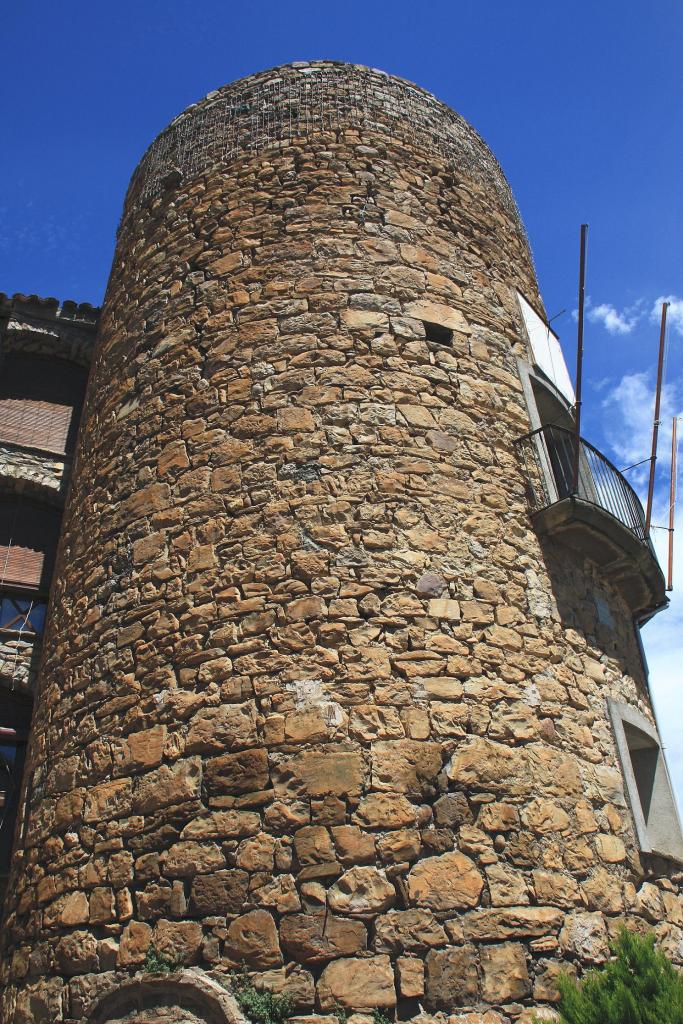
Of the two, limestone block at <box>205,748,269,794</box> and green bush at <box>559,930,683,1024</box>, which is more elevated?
limestone block at <box>205,748,269,794</box>

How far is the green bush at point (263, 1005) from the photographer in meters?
3.76

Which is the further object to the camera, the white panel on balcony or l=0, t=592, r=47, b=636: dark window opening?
l=0, t=592, r=47, b=636: dark window opening

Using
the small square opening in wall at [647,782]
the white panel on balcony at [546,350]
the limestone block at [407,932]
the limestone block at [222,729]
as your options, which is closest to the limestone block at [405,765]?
the limestone block at [407,932]

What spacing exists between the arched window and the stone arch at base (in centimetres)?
554

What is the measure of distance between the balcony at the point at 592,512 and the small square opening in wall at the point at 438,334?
94 centimetres

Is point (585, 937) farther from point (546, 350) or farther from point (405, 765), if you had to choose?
point (546, 350)

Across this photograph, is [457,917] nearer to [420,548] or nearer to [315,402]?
[420,548]

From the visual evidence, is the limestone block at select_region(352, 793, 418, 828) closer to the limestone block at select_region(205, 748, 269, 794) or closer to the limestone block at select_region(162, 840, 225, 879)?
the limestone block at select_region(205, 748, 269, 794)

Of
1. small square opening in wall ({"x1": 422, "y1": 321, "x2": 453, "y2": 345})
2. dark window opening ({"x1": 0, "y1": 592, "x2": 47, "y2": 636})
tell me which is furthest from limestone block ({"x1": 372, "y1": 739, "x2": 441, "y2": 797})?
dark window opening ({"x1": 0, "y1": 592, "x2": 47, "y2": 636})

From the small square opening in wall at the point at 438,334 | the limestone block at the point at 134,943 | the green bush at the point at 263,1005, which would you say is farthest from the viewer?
the small square opening in wall at the point at 438,334

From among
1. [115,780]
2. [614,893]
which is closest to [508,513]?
[614,893]

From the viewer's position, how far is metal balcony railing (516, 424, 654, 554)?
601 cm

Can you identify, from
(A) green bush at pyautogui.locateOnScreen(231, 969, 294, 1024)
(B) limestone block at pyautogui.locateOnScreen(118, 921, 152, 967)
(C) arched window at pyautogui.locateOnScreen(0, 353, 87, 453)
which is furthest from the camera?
(C) arched window at pyautogui.locateOnScreen(0, 353, 87, 453)

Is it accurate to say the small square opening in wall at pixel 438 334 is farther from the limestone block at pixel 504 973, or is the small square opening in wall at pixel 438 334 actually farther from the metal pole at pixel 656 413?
the limestone block at pixel 504 973
